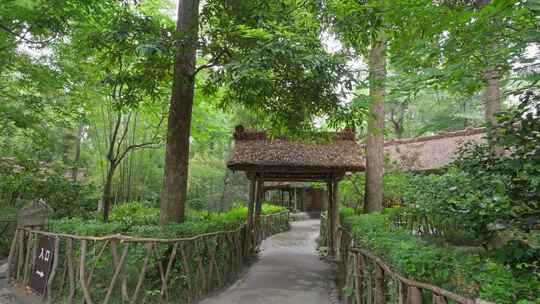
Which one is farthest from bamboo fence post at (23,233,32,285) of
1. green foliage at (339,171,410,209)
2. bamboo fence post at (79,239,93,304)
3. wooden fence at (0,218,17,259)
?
green foliage at (339,171,410,209)

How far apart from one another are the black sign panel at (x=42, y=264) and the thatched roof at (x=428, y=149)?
12.9 metres

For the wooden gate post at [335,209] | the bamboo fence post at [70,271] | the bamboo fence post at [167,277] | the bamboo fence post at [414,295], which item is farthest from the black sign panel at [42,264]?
the wooden gate post at [335,209]

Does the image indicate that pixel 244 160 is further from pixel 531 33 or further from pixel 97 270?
pixel 531 33

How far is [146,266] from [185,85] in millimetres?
3051

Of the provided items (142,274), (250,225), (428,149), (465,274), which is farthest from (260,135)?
(428,149)

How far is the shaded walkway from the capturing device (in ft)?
19.9

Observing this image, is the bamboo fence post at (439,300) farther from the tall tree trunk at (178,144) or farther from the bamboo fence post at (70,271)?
the tall tree trunk at (178,144)

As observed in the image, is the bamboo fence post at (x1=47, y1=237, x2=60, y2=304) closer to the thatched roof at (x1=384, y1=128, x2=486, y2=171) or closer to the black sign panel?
the black sign panel

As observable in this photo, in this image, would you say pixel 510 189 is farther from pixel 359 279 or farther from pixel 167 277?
pixel 167 277

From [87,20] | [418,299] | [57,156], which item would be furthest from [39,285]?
[57,156]

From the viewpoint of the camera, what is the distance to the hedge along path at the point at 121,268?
458cm

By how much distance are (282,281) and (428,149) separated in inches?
526

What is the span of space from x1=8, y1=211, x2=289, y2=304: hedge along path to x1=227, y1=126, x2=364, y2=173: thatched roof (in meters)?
3.13

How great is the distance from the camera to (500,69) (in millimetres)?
3467
